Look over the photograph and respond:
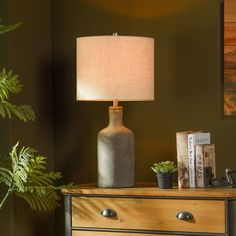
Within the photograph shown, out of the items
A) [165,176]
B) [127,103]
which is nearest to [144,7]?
[127,103]

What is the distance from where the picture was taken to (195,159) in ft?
10.5

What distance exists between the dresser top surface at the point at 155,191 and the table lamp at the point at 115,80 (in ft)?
0.27

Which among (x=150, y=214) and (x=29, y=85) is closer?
(x=150, y=214)

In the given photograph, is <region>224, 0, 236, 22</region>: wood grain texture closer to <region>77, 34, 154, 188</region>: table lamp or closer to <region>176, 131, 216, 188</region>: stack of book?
<region>77, 34, 154, 188</region>: table lamp

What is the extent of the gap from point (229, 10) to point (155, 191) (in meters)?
1.06

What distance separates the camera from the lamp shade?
122 inches

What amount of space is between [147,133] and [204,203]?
0.70 m

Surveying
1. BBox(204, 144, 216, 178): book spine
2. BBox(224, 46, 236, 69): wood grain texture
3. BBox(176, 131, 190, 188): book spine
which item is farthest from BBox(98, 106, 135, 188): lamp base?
BBox(224, 46, 236, 69): wood grain texture

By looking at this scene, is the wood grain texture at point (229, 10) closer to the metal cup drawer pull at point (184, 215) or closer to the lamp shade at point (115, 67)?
the lamp shade at point (115, 67)

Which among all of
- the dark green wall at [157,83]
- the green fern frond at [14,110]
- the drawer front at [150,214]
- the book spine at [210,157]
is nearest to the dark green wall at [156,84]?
the dark green wall at [157,83]

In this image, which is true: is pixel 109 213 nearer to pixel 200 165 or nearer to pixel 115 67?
pixel 200 165

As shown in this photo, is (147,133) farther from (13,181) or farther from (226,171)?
(13,181)

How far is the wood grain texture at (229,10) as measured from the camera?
342 centimetres

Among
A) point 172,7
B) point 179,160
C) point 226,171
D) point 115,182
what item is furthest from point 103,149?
point 172,7
